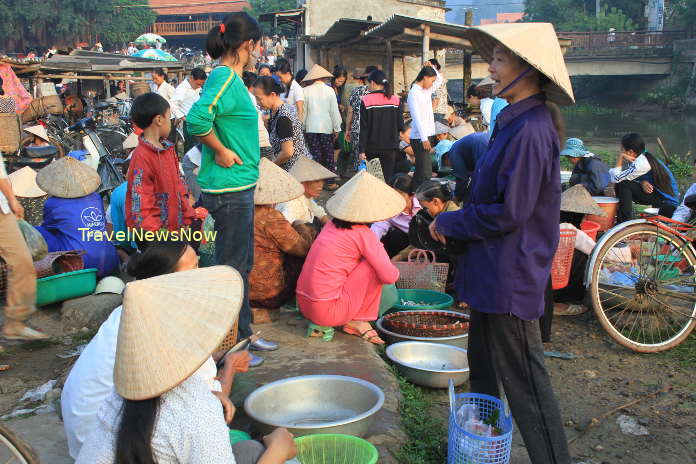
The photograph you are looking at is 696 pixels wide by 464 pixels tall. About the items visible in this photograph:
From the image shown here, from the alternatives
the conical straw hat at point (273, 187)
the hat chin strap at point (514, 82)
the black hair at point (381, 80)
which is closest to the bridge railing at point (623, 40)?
the black hair at point (381, 80)

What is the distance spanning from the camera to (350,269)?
3988 millimetres

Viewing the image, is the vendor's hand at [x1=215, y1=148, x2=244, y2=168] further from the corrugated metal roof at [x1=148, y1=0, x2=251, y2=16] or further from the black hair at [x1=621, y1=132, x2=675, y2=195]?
the corrugated metal roof at [x1=148, y1=0, x2=251, y2=16]

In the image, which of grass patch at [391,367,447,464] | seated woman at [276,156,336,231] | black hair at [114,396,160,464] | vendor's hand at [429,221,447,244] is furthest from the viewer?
seated woman at [276,156,336,231]

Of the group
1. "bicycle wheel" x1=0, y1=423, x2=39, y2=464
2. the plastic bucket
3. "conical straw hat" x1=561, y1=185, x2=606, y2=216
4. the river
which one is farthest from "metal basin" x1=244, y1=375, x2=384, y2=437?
the river

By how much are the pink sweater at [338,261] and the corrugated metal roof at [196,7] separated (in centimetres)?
4413

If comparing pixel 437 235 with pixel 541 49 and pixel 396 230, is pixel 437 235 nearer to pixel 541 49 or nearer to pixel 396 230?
pixel 541 49

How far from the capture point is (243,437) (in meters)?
2.42

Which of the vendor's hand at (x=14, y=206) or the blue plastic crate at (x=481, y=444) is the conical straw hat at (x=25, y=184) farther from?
the blue plastic crate at (x=481, y=444)

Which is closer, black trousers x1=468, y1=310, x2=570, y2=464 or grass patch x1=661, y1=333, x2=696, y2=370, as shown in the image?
black trousers x1=468, y1=310, x2=570, y2=464

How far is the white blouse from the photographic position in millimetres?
1697

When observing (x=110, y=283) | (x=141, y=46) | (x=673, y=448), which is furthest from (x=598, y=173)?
(x=141, y=46)

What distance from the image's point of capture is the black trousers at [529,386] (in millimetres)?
2451

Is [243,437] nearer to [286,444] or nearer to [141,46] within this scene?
[286,444]
